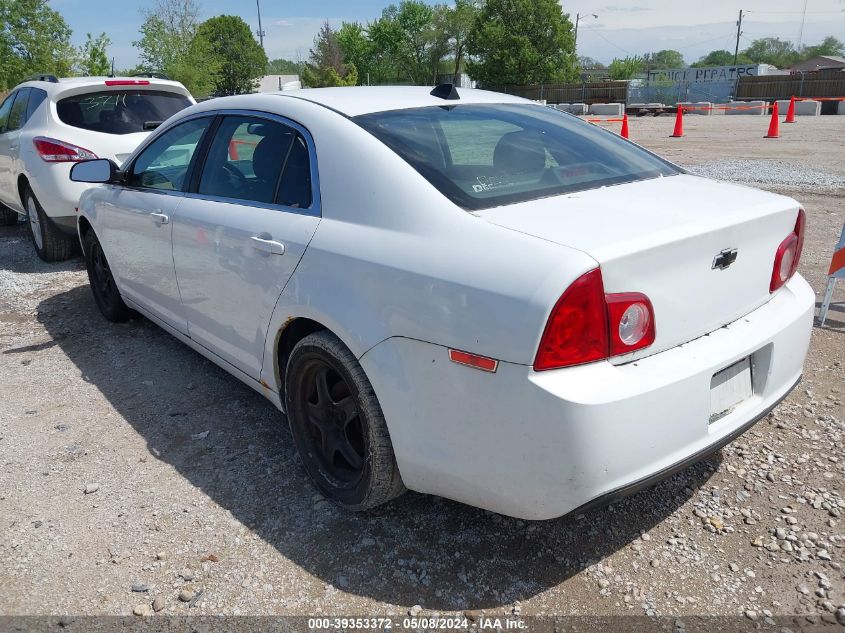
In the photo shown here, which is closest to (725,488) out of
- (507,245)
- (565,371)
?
(565,371)

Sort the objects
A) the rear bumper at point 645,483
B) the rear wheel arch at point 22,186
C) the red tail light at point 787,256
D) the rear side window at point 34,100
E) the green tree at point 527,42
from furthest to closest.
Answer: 1. the green tree at point 527,42
2. the rear wheel arch at point 22,186
3. the rear side window at point 34,100
4. the red tail light at point 787,256
5. the rear bumper at point 645,483

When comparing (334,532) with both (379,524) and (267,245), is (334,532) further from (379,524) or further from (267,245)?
(267,245)

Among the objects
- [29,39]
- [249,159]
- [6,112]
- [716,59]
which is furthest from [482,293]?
[716,59]

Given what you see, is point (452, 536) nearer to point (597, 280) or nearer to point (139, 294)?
point (597, 280)

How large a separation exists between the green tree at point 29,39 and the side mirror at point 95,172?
33.7m

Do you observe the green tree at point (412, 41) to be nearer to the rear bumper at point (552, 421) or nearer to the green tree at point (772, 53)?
the green tree at point (772, 53)

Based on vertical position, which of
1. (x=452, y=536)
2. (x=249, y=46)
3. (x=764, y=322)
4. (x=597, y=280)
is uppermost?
(x=249, y=46)

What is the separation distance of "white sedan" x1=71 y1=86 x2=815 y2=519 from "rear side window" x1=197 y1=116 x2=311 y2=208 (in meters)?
0.01

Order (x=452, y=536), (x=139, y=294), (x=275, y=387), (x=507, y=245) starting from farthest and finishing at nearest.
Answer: (x=139, y=294) < (x=275, y=387) < (x=452, y=536) < (x=507, y=245)

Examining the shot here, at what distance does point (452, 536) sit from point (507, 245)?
1256mm


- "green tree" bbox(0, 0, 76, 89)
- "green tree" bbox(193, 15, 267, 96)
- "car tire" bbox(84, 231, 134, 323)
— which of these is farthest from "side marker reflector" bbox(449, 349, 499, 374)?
"green tree" bbox(193, 15, 267, 96)

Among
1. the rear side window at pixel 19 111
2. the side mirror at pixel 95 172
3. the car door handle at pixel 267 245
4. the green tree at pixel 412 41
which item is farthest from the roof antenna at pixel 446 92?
the green tree at pixel 412 41

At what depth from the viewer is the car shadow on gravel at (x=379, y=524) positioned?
7.98 feet

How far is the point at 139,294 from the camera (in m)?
4.32
